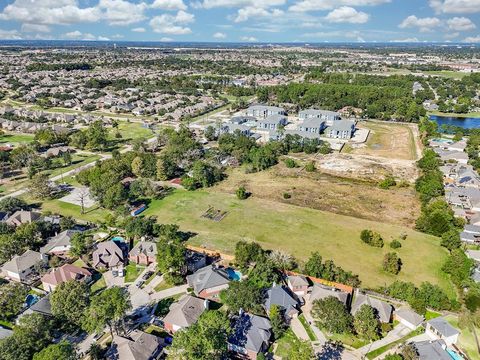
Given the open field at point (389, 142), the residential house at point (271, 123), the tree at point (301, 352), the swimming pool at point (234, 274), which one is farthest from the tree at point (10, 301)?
the residential house at point (271, 123)

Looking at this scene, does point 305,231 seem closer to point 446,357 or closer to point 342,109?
point 446,357

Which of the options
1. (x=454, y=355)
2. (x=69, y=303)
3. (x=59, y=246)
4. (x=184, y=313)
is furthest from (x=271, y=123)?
(x=69, y=303)

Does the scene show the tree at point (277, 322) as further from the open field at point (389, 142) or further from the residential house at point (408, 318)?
the open field at point (389, 142)

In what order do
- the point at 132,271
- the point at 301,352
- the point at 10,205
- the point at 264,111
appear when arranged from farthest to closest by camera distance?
the point at 264,111 < the point at 10,205 < the point at 132,271 < the point at 301,352

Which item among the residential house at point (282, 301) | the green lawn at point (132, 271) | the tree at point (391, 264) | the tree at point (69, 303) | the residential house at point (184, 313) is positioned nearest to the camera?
the tree at point (69, 303)

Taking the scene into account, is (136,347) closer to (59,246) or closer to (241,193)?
(59,246)

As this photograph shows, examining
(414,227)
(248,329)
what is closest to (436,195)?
(414,227)

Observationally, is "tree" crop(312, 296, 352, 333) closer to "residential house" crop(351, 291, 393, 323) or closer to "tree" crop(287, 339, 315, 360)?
"residential house" crop(351, 291, 393, 323)

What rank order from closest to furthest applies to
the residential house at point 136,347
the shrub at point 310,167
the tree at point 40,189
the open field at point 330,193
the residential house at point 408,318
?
1. the residential house at point 136,347
2. the residential house at point 408,318
3. the open field at point 330,193
4. the tree at point 40,189
5. the shrub at point 310,167
